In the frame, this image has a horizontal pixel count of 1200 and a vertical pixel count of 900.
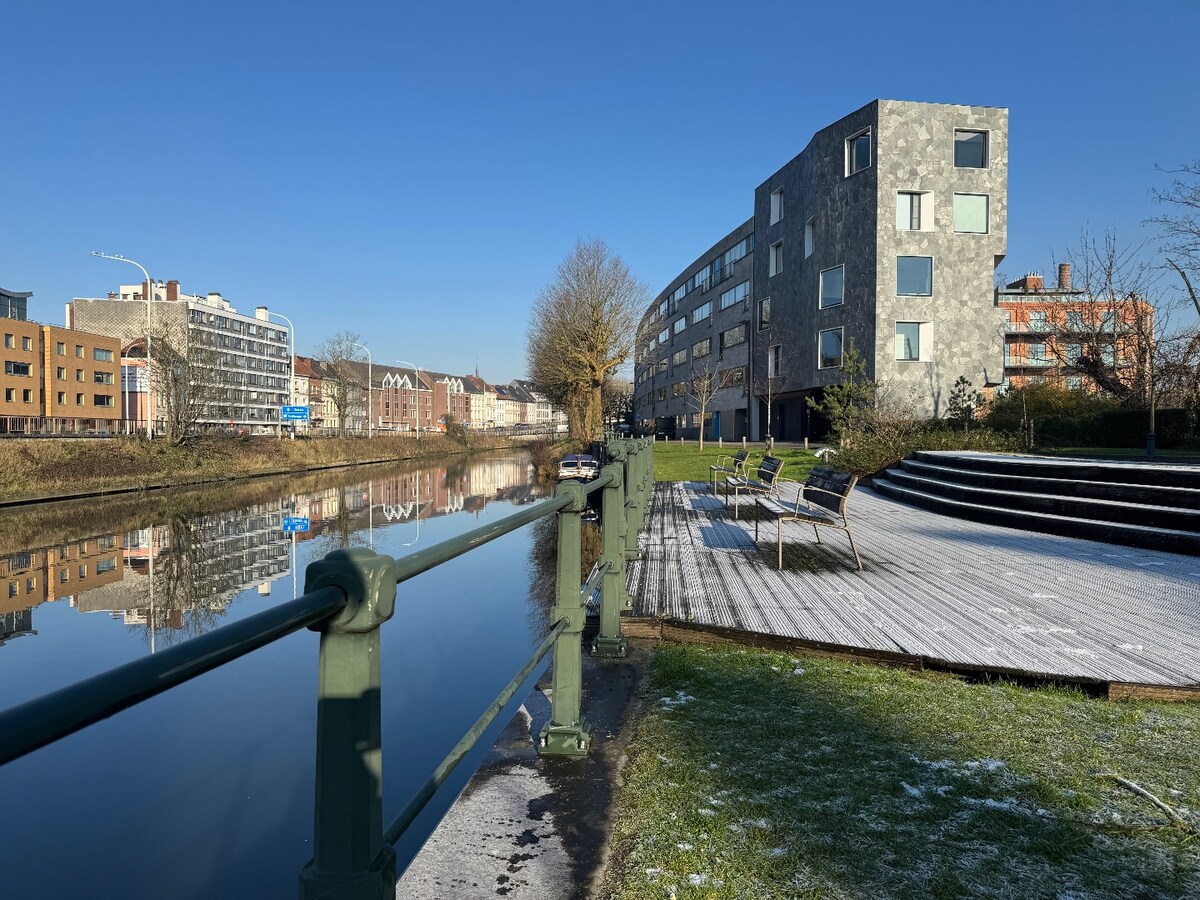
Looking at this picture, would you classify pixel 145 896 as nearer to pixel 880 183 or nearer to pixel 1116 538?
pixel 1116 538

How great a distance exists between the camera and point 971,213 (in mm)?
33375

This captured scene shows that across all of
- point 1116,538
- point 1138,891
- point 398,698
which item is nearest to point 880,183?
point 1116,538

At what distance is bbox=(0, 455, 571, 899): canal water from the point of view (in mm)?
4648

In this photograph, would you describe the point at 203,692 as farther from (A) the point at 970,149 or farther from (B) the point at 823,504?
(A) the point at 970,149

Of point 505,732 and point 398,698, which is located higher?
point 505,732

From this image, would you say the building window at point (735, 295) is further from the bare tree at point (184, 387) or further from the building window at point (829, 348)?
the bare tree at point (184, 387)

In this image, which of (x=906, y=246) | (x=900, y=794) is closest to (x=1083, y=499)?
(x=900, y=794)

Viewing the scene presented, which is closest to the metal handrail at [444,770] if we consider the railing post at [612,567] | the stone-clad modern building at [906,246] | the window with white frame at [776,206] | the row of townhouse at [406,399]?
the railing post at [612,567]

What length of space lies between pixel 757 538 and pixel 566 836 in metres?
7.30

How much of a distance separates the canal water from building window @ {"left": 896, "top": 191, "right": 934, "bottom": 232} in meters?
24.1

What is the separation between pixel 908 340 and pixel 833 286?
4801mm

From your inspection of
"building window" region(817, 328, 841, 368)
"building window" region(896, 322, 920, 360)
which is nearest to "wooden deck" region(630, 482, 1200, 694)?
"building window" region(896, 322, 920, 360)

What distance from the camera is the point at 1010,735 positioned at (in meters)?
3.49

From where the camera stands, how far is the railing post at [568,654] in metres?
3.24
